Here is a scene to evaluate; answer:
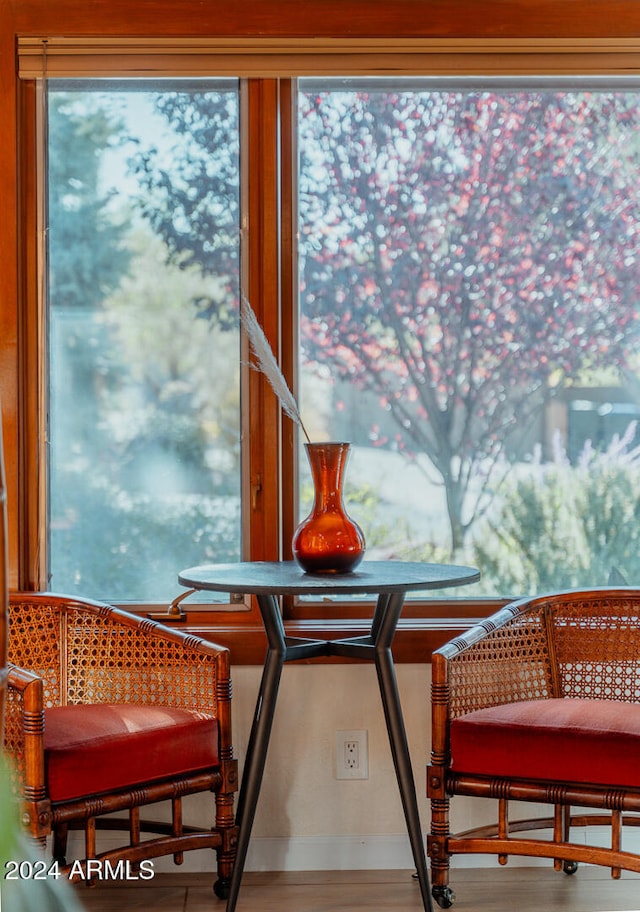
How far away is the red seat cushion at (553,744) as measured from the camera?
6.81 ft

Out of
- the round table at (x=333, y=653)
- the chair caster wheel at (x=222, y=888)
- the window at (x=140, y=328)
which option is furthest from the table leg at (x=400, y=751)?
the window at (x=140, y=328)

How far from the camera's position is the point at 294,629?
8.85ft

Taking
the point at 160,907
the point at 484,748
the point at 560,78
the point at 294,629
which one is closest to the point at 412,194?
the point at 560,78

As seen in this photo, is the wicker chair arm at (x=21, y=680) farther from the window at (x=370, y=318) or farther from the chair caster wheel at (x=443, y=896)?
the chair caster wheel at (x=443, y=896)

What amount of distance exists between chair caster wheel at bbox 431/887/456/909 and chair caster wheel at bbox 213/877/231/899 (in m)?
0.49

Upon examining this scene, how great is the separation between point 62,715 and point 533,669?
1.15 m

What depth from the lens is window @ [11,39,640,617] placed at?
2.76 metres

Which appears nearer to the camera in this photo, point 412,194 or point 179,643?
point 179,643

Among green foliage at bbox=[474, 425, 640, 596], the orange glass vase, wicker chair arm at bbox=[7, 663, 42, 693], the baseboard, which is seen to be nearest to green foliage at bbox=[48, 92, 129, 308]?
the orange glass vase

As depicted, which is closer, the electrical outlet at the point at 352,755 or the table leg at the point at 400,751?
the table leg at the point at 400,751

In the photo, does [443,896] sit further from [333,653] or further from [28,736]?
[28,736]

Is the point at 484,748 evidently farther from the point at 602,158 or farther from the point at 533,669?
the point at 602,158

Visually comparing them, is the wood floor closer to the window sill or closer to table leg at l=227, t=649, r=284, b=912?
table leg at l=227, t=649, r=284, b=912

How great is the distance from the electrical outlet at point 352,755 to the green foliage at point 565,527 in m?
0.55
